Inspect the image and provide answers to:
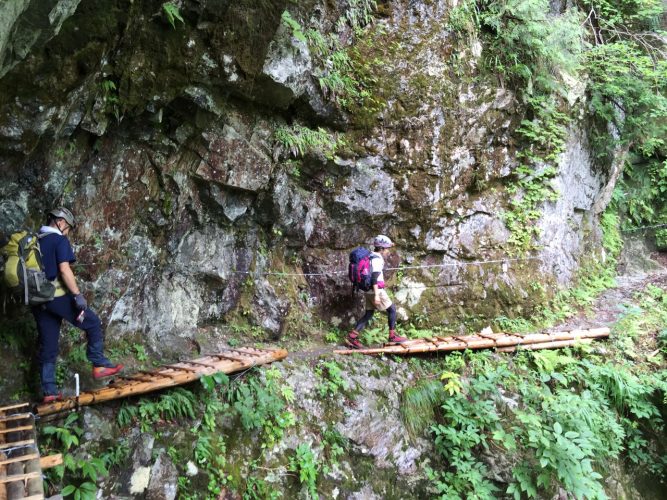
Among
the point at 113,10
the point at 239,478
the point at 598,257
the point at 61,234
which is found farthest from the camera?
the point at 598,257

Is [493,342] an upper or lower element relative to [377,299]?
lower

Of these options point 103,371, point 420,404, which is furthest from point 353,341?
point 103,371

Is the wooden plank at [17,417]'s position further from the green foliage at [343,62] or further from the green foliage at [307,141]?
the green foliage at [343,62]

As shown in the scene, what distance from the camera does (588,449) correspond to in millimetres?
6266

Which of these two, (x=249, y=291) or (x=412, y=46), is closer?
(x=249, y=291)

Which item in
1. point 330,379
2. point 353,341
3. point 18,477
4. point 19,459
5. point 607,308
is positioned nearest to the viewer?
point 18,477

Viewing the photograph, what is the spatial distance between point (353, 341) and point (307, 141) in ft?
12.7

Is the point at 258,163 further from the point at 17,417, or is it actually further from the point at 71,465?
the point at 71,465

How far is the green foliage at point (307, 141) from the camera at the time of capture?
794 centimetres

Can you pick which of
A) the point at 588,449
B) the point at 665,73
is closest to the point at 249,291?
the point at 588,449

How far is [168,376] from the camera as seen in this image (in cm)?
524

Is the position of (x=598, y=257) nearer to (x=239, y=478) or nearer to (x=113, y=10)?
(x=239, y=478)

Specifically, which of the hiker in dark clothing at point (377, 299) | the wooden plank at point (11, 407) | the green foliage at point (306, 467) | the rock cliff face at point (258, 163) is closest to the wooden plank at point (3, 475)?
the wooden plank at point (11, 407)

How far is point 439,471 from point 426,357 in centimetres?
196
